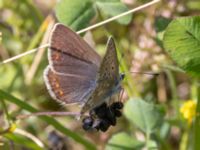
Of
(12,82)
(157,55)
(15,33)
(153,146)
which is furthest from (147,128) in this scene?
(15,33)

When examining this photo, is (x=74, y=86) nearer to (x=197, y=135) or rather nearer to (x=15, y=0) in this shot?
(x=197, y=135)

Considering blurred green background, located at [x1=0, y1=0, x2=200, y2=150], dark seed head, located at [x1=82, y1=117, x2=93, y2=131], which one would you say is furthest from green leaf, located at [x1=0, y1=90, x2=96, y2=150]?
dark seed head, located at [x1=82, y1=117, x2=93, y2=131]

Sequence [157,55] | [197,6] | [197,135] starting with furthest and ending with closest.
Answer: [197,6] → [157,55] → [197,135]

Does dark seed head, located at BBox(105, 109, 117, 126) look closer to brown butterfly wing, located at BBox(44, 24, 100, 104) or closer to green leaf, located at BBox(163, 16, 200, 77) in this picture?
brown butterfly wing, located at BBox(44, 24, 100, 104)

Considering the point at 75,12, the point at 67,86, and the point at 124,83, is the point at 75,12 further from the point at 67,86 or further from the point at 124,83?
the point at 124,83

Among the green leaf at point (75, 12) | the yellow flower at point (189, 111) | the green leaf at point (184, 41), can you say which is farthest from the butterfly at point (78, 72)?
the yellow flower at point (189, 111)

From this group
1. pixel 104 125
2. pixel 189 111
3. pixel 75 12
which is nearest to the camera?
pixel 104 125

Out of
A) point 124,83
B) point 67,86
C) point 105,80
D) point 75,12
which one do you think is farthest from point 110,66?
point 124,83
